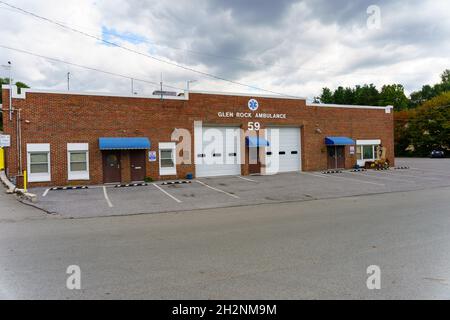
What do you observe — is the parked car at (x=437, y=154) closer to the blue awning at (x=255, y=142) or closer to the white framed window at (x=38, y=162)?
the blue awning at (x=255, y=142)

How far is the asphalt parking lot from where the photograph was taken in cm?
1356

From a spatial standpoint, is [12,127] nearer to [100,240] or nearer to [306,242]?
[100,240]

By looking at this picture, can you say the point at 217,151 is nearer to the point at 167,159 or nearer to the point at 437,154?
the point at 167,159

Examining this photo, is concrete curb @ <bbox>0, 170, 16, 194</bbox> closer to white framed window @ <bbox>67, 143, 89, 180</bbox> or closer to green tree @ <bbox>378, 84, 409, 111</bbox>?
white framed window @ <bbox>67, 143, 89, 180</bbox>

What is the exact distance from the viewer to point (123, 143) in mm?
20641

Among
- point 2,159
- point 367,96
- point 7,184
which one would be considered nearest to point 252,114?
point 7,184

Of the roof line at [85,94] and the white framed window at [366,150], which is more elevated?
the roof line at [85,94]

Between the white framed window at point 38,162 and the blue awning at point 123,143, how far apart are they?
306cm

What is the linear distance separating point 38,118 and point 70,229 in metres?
12.6

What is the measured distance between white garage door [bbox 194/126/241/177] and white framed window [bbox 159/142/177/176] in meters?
1.69

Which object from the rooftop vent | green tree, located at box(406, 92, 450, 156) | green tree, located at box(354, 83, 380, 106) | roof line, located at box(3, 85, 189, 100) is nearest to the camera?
roof line, located at box(3, 85, 189, 100)

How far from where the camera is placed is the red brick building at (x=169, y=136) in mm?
19422

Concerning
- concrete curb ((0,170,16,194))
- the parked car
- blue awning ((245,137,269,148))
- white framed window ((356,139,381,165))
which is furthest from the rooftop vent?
the parked car

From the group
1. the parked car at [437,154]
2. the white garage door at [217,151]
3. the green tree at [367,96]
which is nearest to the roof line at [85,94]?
the white garage door at [217,151]
